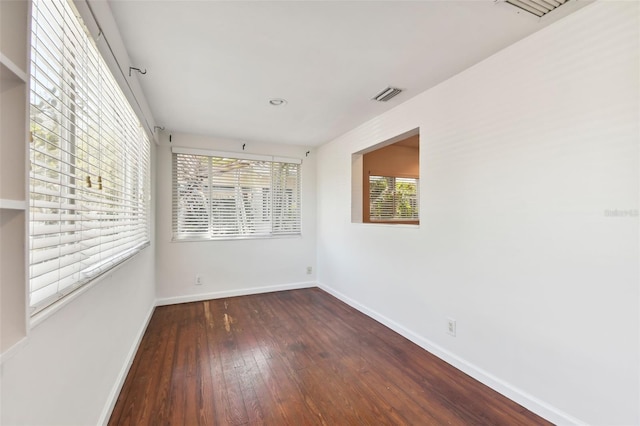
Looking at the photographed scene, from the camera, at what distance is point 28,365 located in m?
0.94

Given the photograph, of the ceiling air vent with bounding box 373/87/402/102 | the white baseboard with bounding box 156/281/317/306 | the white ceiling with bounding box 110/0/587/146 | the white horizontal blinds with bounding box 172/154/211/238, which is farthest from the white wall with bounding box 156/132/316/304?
the ceiling air vent with bounding box 373/87/402/102

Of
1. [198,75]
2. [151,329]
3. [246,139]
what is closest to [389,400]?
[151,329]

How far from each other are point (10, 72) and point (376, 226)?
3.07 meters

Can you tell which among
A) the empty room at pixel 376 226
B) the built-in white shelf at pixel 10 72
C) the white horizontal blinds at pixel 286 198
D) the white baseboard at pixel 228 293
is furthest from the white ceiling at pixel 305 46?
the white baseboard at pixel 228 293

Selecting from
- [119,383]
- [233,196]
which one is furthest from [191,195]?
[119,383]

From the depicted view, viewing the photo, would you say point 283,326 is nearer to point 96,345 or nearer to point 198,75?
point 96,345

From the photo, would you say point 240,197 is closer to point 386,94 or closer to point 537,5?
point 386,94

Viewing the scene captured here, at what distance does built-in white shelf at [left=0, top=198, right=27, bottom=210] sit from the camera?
713mm

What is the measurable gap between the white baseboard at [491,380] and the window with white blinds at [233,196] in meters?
2.31

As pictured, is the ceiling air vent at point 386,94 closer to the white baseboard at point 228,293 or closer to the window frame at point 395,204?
the window frame at point 395,204

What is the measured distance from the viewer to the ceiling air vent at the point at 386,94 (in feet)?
8.50

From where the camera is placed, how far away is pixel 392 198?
16.7 feet

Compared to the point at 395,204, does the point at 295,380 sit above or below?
below

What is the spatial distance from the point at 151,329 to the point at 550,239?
12.0ft
